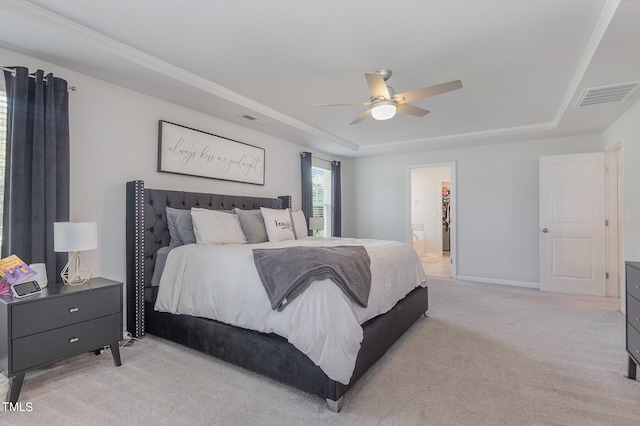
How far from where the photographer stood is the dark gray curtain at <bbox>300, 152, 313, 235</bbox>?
528cm

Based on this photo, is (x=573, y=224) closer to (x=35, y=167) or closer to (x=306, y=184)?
(x=306, y=184)

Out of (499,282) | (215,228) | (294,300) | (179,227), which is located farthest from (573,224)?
(179,227)

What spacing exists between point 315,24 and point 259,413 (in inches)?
97.8

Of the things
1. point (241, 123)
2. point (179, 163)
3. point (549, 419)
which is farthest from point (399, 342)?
point (241, 123)

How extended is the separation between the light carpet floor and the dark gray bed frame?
0.11 m

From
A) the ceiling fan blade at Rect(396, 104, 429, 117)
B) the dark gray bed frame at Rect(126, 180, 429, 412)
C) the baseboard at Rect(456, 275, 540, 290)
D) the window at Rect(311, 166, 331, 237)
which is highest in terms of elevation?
the ceiling fan blade at Rect(396, 104, 429, 117)

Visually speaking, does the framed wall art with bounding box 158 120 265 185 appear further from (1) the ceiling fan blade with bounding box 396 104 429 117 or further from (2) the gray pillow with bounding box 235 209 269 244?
(1) the ceiling fan blade with bounding box 396 104 429 117

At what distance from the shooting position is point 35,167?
2256mm

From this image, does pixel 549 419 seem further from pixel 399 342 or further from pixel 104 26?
pixel 104 26

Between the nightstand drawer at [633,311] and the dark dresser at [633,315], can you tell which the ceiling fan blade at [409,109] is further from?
the nightstand drawer at [633,311]

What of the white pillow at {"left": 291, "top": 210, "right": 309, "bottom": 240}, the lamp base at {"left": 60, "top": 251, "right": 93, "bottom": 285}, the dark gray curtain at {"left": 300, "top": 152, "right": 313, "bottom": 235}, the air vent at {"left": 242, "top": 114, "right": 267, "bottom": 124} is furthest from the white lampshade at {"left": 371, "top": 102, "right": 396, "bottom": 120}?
the dark gray curtain at {"left": 300, "top": 152, "right": 313, "bottom": 235}

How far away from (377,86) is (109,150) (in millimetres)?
2451

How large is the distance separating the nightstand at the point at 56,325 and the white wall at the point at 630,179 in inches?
196

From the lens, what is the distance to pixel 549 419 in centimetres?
171
